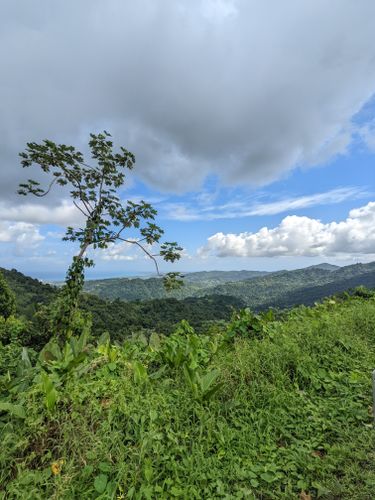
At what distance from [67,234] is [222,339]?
3423mm

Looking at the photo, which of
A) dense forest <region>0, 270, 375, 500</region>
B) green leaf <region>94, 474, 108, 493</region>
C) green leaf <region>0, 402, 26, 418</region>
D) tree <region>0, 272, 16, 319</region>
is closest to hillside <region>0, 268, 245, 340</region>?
tree <region>0, 272, 16, 319</region>

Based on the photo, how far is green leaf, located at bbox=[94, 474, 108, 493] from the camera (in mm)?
2301

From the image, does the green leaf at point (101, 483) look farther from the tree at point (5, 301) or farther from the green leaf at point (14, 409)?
the tree at point (5, 301)

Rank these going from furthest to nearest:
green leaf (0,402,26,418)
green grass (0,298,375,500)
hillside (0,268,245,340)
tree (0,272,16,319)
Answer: hillside (0,268,245,340)
tree (0,272,16,319)
green leaf (0,402,26,418)
green grass (0,298,375,500)

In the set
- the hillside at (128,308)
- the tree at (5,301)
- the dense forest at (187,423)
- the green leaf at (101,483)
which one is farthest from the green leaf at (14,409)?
the hillside at (128,308)

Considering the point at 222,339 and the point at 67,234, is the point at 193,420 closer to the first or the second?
the point at 222,339

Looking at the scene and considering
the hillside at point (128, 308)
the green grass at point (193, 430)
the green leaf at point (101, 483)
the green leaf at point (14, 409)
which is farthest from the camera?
the hillside at point (128, 308)

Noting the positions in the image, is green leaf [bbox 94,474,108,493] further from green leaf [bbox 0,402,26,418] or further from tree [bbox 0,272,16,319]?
tree [bbox 0,272,16,319]

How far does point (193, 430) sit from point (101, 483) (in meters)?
0.97

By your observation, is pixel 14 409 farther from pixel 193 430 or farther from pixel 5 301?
pixel 5 301

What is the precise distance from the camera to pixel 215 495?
8.16ft

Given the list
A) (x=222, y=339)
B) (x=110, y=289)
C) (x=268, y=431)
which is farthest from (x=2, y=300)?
(x=110, y=289)

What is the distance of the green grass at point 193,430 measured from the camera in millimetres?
2451

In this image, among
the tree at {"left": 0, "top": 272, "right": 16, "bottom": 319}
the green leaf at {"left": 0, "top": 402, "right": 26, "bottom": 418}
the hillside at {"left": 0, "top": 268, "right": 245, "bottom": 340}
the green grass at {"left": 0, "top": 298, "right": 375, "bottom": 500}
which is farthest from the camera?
the hillside at {"left": 0, "top": 268, "right": 245, "bottom": 340}
